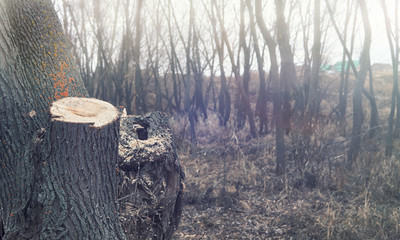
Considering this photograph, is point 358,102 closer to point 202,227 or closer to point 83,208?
point 202,227

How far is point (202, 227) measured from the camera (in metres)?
3.49

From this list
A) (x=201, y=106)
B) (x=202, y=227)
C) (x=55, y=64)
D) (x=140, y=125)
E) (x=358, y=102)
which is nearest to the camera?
(x=55, y=64)

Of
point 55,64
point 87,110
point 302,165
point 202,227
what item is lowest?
point 202,227

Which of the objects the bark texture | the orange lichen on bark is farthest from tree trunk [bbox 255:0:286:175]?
the orange lichen on bark

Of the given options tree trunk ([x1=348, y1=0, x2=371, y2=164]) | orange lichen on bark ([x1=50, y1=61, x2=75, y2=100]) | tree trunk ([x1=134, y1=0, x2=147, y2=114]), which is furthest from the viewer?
tree trunk ([x1=134, y1=0, x2=147, y2=114])

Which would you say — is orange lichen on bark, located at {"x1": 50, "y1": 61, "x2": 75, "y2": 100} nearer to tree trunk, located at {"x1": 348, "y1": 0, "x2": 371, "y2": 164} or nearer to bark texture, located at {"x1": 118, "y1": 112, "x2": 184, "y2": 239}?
bark texture, located at {"x1": 118, "y1": 112, "x2": 184, "y2": 239}

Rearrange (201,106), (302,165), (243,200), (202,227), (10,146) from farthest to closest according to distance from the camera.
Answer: (201,106), (302,165), (243,200), (202,227), (10,146)

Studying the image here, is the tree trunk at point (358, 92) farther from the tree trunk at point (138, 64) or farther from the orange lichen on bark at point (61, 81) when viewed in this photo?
the tree trunk at point (138, 64)

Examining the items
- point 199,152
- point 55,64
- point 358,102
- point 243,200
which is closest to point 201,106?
point 199,152

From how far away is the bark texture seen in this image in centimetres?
252

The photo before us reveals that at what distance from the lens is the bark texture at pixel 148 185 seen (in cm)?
252

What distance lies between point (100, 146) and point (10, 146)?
568 millimetres

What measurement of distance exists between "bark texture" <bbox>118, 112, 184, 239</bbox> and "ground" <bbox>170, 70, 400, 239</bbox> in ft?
2.36

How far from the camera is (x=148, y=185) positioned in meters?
2.58
